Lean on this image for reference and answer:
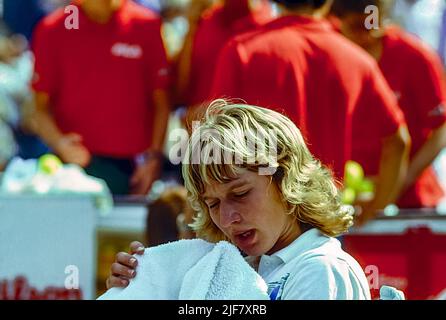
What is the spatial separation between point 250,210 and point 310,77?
1067 mm

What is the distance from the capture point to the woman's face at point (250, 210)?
1.51 m

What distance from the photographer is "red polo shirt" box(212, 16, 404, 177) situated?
246 centimetres

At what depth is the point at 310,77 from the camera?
253 centimetres

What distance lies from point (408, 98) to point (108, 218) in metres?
0.98

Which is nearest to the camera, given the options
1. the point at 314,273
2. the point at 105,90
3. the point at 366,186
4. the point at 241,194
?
the point at 314,273

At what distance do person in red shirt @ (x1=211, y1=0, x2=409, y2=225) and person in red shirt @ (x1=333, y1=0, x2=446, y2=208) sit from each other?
9.1 inches

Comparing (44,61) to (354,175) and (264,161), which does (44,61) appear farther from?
(264,161)

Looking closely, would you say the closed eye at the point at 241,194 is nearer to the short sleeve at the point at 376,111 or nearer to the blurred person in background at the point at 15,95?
the short sleeve at the point at 376,111

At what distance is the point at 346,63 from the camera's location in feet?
8.49

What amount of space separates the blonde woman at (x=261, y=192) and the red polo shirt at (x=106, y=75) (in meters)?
1.40
